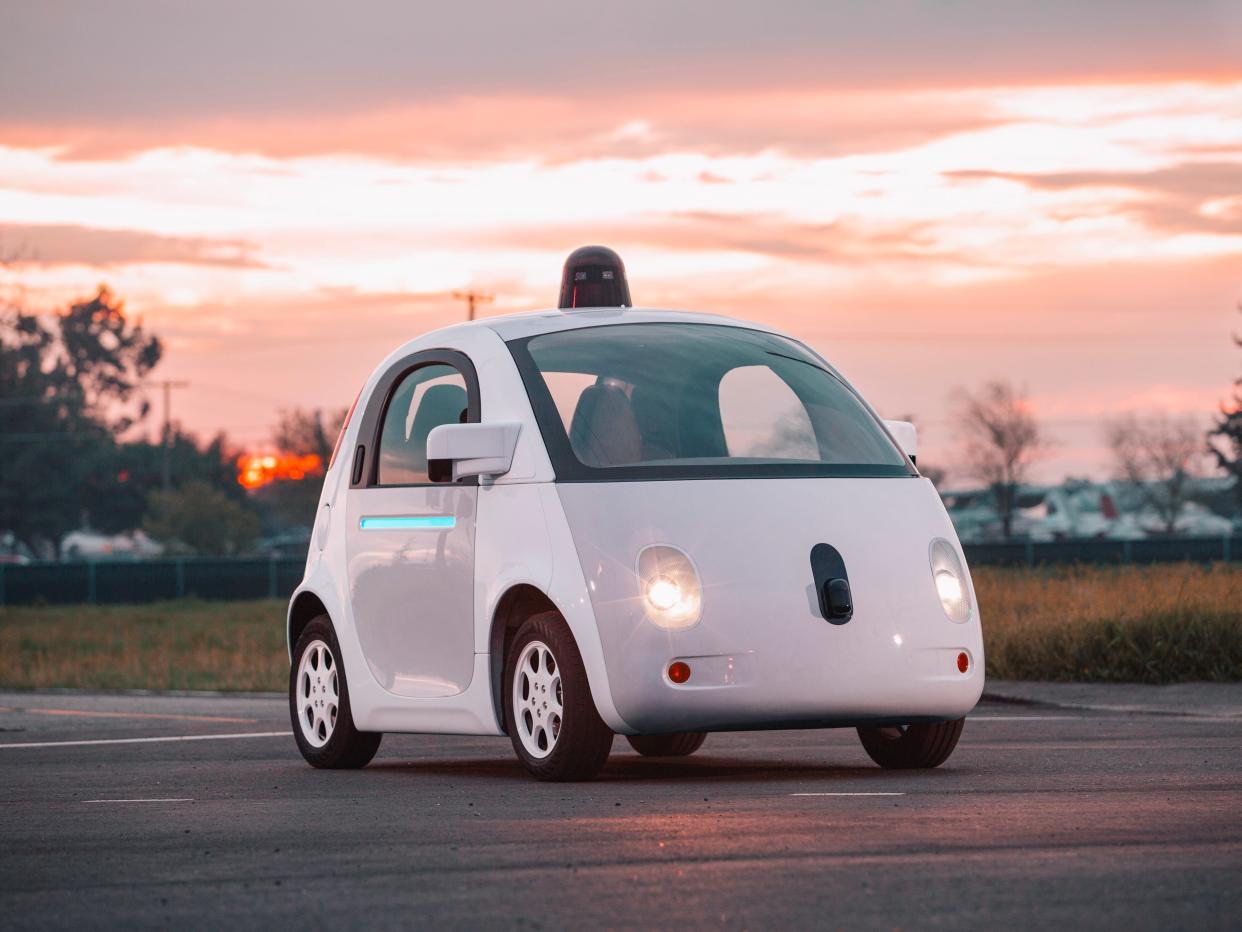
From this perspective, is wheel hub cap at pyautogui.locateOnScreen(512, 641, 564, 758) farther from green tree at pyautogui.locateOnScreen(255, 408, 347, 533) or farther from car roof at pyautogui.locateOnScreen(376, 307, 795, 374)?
green tree at pyautogui.locateOnScreen(255, 408, 347, 533)

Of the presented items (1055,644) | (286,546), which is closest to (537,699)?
(1055,644)

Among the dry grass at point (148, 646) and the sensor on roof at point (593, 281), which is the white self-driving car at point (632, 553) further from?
the dry grass at point (148, 646)

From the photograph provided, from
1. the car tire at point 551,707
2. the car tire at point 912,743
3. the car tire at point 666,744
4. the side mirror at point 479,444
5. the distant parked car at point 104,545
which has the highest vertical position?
the side mirror at point 479,444

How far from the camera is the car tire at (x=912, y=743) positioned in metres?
10.1

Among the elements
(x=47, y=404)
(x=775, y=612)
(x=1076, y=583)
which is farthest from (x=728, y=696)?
(x=47, y=404)

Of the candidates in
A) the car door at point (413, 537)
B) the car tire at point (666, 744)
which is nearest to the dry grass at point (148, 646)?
the car tire at point (666, 744)

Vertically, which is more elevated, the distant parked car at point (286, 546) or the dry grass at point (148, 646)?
the dry grass at point (148, 646)

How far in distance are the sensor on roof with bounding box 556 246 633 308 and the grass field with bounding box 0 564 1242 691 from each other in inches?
292

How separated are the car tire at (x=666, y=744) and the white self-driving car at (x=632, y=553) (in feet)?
4.56

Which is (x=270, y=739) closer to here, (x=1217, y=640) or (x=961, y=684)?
(x=961, y=684)

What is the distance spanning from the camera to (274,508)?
141m

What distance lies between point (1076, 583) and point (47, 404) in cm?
8624

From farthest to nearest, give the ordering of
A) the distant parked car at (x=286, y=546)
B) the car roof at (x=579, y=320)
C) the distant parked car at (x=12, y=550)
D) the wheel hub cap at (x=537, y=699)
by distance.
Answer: the distant parked car at (x=12, y=550) → the distant parked car at (x=286, y=546) → the car roof at (x=579, y=320) → the wheel hub cap at (x=537, y=699)

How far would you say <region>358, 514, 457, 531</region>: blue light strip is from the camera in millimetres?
10344
